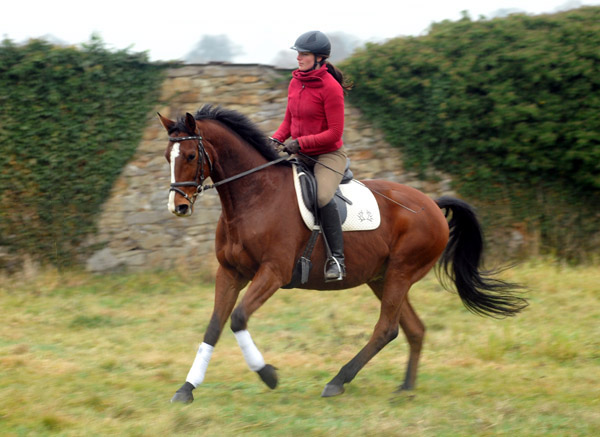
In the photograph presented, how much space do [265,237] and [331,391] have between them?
145 cm

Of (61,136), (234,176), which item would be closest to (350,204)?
(234,176)

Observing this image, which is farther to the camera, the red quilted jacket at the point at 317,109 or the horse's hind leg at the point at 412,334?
the horse's hind leg at the point at 412,334

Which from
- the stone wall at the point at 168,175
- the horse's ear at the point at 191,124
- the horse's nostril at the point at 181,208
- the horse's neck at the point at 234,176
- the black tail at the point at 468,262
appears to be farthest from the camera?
the stone wall at the point at 168,175

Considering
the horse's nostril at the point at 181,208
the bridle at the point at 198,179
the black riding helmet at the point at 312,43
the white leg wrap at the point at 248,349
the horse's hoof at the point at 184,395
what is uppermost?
the black riding helmet at the point at 312,43

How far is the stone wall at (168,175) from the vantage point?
36.2ft

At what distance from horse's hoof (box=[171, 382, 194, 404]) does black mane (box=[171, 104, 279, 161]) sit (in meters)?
2.02

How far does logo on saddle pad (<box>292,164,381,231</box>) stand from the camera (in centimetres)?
581

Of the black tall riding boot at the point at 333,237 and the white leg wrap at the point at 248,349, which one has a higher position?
the black tall riding boot at the point at 333,237

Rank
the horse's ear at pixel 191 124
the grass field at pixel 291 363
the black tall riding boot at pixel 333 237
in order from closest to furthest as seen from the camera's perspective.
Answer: the grass field at pixel 291 363 → the horse's ear at pixel 191 124 → the black tall riding boot at pixel 333 237

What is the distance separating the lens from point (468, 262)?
6.97m

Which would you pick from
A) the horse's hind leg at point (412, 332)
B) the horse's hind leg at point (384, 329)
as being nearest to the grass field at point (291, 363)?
the horse's hind leg at point (384, 329)

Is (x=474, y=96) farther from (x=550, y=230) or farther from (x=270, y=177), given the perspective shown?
(x=270, y=177)

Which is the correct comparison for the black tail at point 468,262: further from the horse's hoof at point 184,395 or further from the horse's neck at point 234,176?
the horse's hoof at point 184,395

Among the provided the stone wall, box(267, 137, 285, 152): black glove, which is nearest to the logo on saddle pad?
box(267, 137, 285, 152): black glove
